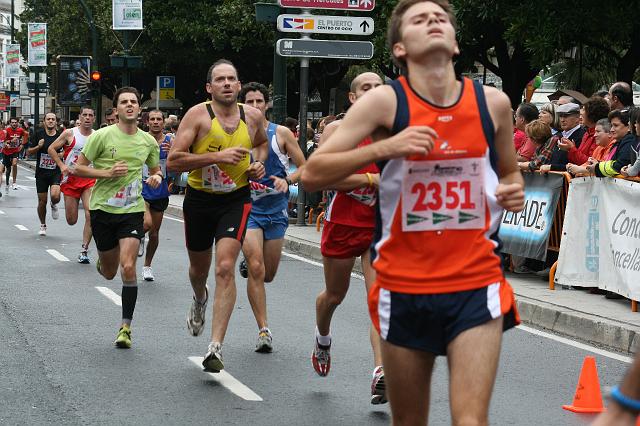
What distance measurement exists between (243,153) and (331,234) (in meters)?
0.82

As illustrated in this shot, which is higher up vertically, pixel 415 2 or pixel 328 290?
pixel 415 2

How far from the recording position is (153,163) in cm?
1039

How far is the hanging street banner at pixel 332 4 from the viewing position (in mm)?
17391

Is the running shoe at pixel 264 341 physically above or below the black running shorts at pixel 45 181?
above

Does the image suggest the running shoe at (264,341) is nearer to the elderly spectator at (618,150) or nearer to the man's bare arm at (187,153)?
the man's bare arm at (187,153)

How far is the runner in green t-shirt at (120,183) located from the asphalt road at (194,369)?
60 cm

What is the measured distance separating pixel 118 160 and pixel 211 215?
190 cm

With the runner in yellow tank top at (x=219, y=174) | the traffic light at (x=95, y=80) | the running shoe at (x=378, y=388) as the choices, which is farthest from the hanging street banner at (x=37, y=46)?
the running shoe at (x=378, y=388)

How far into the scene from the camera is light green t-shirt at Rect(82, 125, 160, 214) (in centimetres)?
990

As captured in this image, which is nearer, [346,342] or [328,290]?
[328,290]

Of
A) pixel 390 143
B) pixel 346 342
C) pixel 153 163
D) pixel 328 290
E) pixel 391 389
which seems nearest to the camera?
pixel 390 143

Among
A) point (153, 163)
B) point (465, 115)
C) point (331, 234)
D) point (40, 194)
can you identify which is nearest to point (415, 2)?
point (465, 115)

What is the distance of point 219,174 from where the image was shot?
27.7ft

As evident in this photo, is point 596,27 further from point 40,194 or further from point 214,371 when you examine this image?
point 214,371
